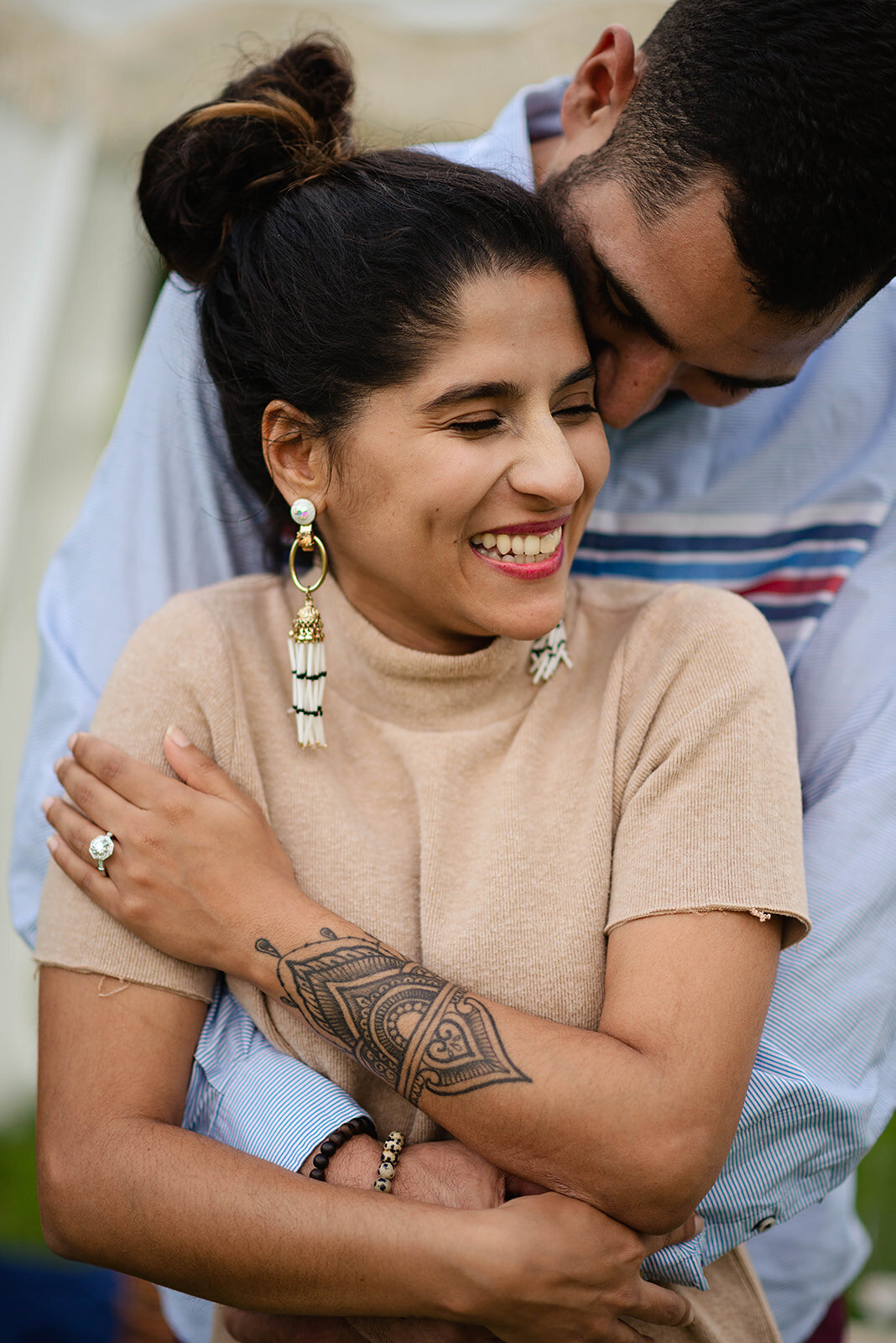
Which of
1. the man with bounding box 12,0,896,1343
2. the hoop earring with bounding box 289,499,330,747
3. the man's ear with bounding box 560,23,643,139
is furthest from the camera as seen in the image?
the man's ear with bounding box 560,23,643,139

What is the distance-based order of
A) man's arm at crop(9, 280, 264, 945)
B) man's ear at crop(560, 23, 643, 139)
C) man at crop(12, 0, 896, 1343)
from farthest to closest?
man's arm at crop(9, 280, 264, 945)
man's ear at crop(560, 23, 643, 139)
man at crop(12, 0, 896, 1343)

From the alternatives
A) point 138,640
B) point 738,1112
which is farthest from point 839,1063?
point 138,640

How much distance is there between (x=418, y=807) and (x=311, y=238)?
89 centimetres

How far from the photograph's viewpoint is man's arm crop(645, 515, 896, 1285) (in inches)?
63.4

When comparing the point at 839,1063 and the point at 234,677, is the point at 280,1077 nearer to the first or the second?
the point at 234,677

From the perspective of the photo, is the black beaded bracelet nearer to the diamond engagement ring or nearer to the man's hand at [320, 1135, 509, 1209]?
the man's hand at [320, 1135, 509, 1209]

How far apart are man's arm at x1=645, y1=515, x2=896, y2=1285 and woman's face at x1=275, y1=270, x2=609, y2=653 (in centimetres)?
56

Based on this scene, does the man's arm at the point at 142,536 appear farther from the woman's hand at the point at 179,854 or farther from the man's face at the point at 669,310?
the man's face at the point at 669,310

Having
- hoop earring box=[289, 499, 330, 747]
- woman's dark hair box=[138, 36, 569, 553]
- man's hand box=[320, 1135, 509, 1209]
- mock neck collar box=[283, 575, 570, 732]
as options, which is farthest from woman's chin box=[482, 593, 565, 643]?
man's hand box=[320, 1135, 509, 1209]

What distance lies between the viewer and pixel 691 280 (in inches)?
68.0

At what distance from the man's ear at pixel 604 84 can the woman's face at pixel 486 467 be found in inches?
16.4

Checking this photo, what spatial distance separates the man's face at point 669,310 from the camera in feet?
5.61

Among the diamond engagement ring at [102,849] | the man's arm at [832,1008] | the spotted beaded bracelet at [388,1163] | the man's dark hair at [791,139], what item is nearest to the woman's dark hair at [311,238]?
the man's dark hair at [791,139]

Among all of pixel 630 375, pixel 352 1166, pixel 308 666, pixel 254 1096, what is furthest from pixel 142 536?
pixel 352 1166
